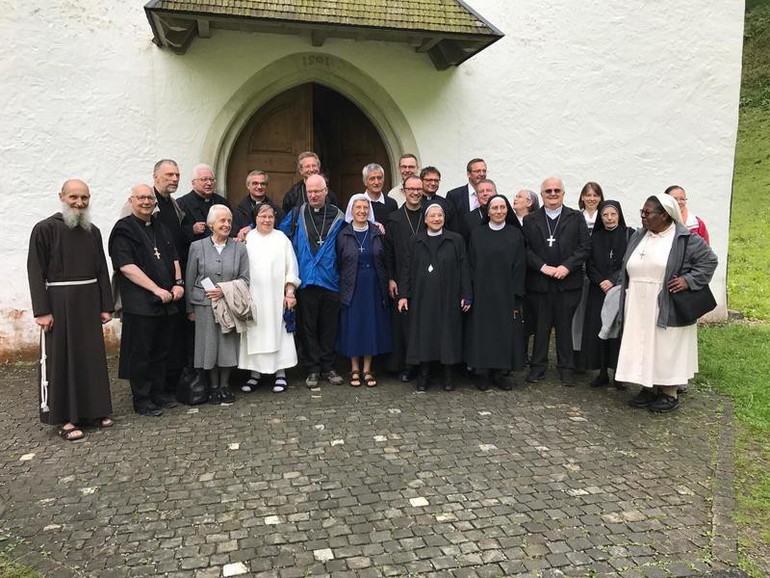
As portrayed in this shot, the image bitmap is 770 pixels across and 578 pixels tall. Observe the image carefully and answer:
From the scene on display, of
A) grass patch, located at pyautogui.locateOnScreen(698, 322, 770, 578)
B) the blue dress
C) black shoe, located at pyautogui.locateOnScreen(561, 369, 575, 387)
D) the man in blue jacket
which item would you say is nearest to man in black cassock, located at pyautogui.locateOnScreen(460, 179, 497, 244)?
the blue dress

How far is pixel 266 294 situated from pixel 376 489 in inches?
89.7

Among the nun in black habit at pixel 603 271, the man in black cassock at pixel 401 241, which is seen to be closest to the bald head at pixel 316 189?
the man in black cassock at pixel 401 241

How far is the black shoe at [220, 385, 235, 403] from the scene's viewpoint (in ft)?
16.9

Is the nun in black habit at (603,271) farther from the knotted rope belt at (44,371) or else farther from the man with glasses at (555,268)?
the knotted rope belt at (44,371)

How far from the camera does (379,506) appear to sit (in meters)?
3.42

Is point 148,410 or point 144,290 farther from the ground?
point 144,290

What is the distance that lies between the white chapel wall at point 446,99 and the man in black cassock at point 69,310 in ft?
7.94

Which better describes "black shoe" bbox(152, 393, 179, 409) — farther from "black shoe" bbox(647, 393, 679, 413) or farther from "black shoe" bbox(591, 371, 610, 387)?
"black shoe" bbox(647, 393, 679, 413)

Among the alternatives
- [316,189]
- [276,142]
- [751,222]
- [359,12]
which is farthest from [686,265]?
[751,222]

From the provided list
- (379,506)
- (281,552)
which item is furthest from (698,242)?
(281,552)

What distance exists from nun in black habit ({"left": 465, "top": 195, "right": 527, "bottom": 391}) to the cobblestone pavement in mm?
410

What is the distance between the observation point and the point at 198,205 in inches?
220

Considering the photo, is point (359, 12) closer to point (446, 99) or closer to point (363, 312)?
point (446, 99)

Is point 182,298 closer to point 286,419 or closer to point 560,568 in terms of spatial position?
point 286,419
